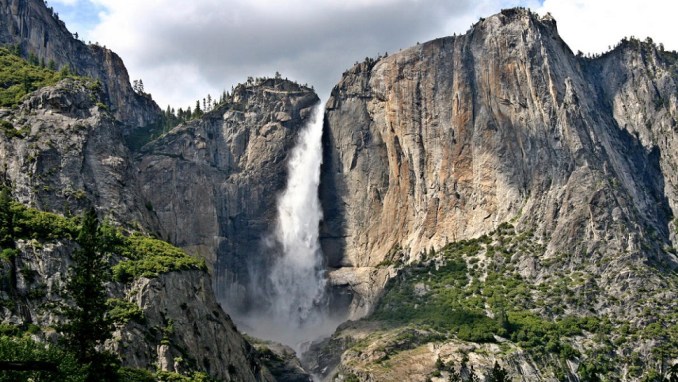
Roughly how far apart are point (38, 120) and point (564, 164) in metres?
89.9

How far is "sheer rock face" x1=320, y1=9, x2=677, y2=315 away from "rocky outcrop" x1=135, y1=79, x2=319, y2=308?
39.5 feet

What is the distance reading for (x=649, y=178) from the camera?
162 meters

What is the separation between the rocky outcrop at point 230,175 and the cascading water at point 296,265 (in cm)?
218

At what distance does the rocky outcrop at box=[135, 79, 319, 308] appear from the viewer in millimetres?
170000

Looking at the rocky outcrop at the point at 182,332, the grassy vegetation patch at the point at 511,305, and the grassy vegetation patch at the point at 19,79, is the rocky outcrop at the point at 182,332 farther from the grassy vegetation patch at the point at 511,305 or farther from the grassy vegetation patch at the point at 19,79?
the grassy vegetation patch at the point at 19,79

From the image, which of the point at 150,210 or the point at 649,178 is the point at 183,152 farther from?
the point at 649,178

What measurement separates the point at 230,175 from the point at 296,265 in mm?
25058

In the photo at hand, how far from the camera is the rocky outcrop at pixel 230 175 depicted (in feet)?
558

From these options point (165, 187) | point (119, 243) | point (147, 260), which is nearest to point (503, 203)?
point (165, 187)

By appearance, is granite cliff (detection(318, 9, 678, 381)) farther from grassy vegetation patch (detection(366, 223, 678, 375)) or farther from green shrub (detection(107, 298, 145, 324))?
green shrub (detection(107, 298, 145, 324))

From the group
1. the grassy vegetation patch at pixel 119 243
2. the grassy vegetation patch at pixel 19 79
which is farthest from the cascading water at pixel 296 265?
the grassy vegetation patch at pixel 119 243

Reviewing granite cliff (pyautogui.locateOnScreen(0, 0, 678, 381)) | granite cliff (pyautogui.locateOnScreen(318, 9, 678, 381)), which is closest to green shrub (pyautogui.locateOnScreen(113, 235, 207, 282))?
granite cliff (pyautogui.locateOnScreen(0, 0, 678, 381))

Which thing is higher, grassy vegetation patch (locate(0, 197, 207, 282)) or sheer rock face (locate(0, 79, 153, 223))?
sheer rock face (locate(0, 79, 153, 223))

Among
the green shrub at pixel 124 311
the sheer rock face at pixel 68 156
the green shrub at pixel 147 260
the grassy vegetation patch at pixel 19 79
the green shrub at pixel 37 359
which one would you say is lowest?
the green shrub at pixel 37 359
